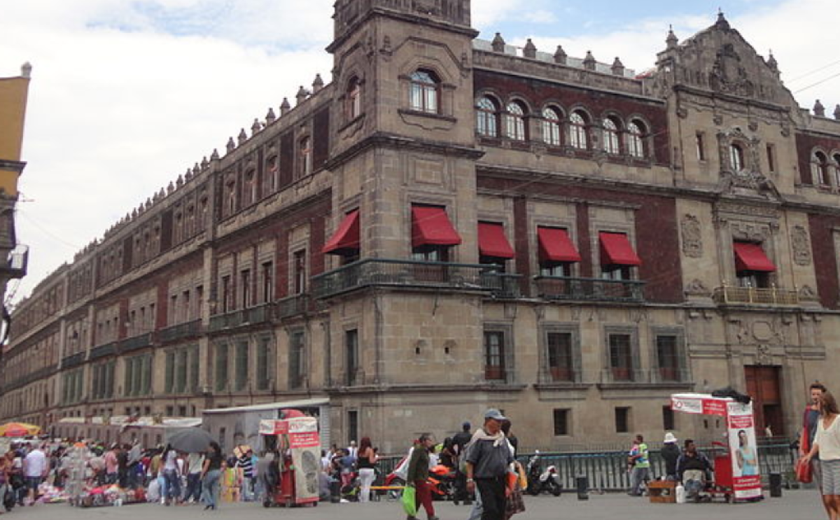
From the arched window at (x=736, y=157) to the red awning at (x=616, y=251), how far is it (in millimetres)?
7382

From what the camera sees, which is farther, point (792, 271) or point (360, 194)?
point (792, 271)

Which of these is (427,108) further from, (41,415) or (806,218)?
(41,415)

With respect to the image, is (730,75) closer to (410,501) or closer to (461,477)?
(461,477)

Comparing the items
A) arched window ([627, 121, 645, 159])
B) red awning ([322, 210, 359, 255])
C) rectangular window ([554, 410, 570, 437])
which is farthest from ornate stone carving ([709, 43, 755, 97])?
red awning ([322, 210, 359, 255])

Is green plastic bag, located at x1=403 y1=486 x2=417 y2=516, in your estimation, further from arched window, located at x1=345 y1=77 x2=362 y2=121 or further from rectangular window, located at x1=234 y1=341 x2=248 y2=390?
rectangular window, located at x1=234 y1=341 x2=248 y2=390

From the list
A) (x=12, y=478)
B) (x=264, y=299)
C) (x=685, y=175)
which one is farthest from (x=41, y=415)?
(x=685, y=175)

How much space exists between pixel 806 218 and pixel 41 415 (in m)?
65.6

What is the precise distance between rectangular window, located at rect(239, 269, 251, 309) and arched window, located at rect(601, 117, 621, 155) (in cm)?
1728

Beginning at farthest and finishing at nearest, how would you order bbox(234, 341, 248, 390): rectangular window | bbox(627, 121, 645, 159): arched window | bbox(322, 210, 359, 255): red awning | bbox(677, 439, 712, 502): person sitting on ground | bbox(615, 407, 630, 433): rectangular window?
1. bbox(234, 341, 248, 390): rectangular window
2. bbox(627, 121, 645, 159): arched window
3. bbox(615, 407, 630, 433): rectangular window
4. bbox(322, 210, 359, 255): red awning
5. bbox(677, 439, 712, 502): person sitting on ground

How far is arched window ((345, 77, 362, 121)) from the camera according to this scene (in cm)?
2760

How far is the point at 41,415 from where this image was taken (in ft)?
241

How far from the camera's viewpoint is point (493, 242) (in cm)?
2797

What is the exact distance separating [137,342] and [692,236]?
3469 centimetres

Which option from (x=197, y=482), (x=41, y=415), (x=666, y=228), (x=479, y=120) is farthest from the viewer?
(x=41, y=415)
